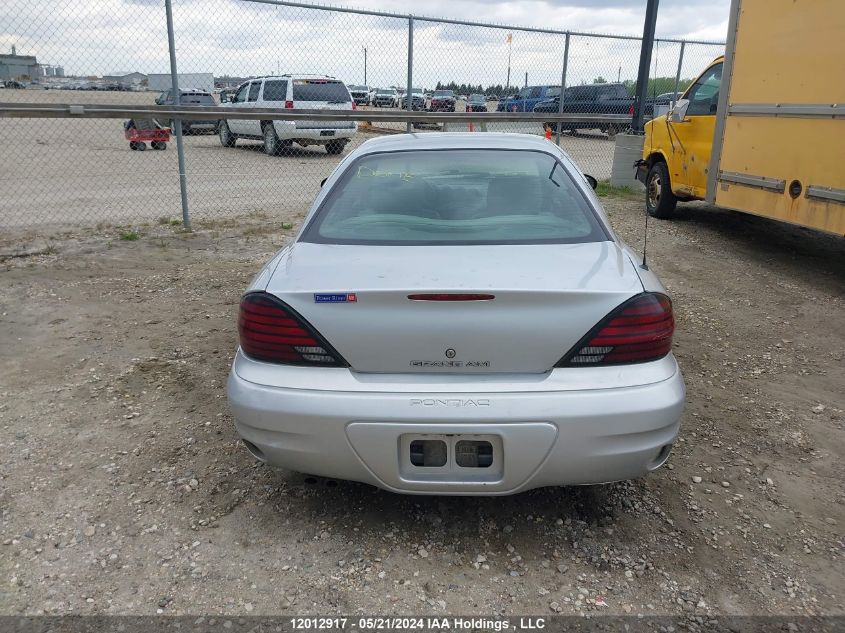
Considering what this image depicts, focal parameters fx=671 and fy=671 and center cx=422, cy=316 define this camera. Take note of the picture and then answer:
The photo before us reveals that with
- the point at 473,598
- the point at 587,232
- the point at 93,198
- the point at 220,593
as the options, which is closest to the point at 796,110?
the point at 587,232

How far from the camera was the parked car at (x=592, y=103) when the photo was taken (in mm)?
11516

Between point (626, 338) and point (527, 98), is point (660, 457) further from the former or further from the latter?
point (527, 98)

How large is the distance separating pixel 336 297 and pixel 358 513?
1.02 meters

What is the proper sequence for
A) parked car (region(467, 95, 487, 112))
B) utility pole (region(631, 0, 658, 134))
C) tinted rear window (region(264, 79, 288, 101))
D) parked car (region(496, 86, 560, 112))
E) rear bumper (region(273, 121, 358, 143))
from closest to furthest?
parked car (region(467, 95, 487, 112))
tinted rear window (region(264, 79, 288, 101))
utility pole (region(631, 0, 658, 134))
parked car (region(496, 86, 560, 112))
rear bumper (region(273, 121, 358, 143))

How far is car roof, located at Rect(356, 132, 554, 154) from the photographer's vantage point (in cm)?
354

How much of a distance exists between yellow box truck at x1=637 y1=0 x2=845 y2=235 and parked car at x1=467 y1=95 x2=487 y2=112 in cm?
303

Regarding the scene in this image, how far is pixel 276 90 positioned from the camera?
10.8m

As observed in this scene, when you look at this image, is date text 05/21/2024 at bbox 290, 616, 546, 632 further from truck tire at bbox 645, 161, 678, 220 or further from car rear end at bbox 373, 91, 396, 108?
car rear end at bbox 373, 91, 396, 108

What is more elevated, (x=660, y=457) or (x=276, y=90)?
(x=276, y=90)

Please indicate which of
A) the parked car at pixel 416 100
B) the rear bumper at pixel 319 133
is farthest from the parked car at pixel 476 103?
the rear bumper at pixel 319 133

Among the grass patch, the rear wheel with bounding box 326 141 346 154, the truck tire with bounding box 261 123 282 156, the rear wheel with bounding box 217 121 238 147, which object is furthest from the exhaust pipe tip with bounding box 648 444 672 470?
the rear wheel with bounding box 217 121 238 147

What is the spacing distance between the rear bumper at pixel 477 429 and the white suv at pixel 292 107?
6.26 m

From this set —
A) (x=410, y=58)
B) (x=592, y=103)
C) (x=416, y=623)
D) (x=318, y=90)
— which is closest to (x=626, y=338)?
(x=416, y=623)

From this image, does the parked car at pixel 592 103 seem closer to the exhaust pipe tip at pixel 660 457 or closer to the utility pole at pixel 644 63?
the utility pole at pixel 644 63
